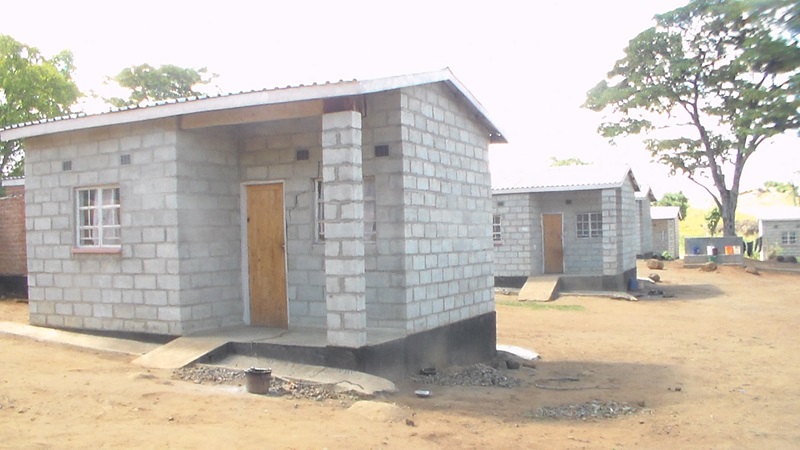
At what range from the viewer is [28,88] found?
23906 mm

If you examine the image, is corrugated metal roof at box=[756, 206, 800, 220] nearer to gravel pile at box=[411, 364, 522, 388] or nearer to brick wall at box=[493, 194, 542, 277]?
brick wall at box=[493, 194, 542, 277]

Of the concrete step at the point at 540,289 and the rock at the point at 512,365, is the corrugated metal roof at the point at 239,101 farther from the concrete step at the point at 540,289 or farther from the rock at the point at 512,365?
the concrete step at the point at 540,289

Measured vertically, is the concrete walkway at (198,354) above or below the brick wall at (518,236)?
below

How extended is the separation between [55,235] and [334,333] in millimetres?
5631

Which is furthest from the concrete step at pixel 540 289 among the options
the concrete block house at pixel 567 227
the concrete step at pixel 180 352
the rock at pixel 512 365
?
the concrete step at pixel 180 352

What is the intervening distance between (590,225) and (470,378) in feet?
48.8

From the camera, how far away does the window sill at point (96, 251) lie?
1073 cm

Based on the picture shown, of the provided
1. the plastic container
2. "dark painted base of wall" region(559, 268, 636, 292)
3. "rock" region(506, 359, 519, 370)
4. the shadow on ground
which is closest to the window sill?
the plastic container

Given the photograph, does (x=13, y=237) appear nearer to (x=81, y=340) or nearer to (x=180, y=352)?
(x=81, y=340)

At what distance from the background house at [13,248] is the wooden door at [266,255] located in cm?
845

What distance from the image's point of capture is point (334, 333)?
8836 millimetres

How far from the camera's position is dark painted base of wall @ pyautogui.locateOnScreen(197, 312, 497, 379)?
8828 millimetres

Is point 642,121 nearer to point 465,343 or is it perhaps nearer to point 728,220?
point 728,220

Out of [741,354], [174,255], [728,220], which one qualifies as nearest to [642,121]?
[728,220]
